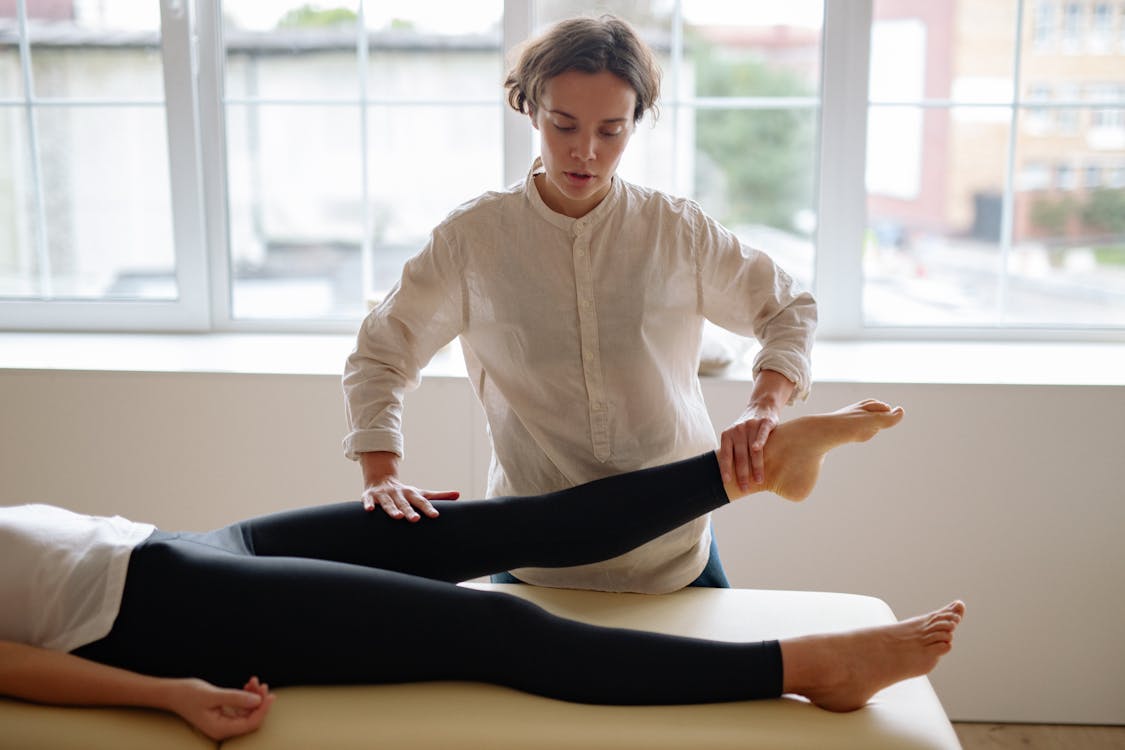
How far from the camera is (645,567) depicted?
1.86 m

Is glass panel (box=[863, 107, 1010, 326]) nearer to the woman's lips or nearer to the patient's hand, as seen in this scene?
the woman's lips

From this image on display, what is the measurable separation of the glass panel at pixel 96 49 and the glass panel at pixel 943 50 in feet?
6.25

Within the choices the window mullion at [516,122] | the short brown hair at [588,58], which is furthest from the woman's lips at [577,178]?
the window mullion at [516,122]

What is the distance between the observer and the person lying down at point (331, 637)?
155 cm

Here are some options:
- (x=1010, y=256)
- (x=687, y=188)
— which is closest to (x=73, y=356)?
(x=687, y=188)

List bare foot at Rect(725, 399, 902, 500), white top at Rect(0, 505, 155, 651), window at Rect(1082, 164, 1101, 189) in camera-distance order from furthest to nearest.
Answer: window at Rect(1082, 164, 1101, 189) < bare foot at Rect(725, 399, 902, 500) < white top at Rect(0, 505, 155, 651)

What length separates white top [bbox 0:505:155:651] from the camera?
158cm

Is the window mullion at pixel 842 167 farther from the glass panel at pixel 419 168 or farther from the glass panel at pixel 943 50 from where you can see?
the glass panel at pixel 419 168

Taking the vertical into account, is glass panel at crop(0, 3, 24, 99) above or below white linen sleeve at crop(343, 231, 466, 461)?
above

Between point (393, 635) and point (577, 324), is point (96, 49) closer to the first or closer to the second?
point (577, 324)

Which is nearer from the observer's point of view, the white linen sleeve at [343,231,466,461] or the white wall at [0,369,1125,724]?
the white linen sleeve at [343,231,466,461]

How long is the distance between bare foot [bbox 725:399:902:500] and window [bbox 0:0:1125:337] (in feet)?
3.94

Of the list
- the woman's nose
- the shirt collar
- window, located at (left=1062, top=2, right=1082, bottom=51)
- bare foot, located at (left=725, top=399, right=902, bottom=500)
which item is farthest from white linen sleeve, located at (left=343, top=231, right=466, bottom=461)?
window, located at (left=1062, top=2, right=1082, bottom=51)

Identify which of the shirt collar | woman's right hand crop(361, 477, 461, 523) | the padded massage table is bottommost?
the padded massage table
